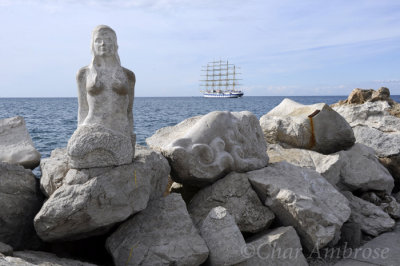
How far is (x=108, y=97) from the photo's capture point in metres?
3.82

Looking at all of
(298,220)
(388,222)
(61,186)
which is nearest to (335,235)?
(298,220)

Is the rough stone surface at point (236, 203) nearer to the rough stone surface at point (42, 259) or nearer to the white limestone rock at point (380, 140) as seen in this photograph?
the rough stone surface at point (42, 259)

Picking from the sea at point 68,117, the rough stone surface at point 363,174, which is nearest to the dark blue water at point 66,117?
the sea at point 68,117

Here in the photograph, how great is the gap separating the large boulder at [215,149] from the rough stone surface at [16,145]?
1548 mm

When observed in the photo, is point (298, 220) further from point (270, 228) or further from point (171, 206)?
point (171, 206)

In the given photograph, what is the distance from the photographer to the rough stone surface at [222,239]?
3.41 m

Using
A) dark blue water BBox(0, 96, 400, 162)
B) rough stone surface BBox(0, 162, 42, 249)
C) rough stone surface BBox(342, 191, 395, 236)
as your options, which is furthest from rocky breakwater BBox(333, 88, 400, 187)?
dark blue water BBox(0, 96, 400, 162)

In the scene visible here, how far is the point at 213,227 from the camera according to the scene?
3578mm

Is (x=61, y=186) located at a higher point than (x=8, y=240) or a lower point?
higher

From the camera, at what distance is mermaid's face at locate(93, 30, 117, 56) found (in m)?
3.74

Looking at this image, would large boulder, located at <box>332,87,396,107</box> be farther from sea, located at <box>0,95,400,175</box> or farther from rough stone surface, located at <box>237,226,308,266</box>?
sea, located at <box>0,95,400,175</box>

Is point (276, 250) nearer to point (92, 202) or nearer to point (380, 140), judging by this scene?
point (92, 202)

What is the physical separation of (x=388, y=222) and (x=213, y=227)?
8.54ft

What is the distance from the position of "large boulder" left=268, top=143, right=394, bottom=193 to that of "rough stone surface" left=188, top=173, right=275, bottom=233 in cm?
136
